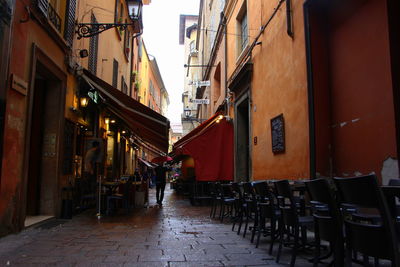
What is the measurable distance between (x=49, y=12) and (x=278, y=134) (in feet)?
17.9

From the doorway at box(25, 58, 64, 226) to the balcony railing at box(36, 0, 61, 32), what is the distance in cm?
113

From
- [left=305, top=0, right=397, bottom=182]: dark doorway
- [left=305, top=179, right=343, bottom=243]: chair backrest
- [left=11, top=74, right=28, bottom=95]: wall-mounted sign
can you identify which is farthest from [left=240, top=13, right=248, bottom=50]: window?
[left=305, top=179, right=343, bottom=243]: chair backrest

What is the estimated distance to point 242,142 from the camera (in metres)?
13.1

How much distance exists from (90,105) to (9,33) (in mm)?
5551

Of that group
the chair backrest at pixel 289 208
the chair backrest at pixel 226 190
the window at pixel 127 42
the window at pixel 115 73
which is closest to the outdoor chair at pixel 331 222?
the chair backrest at pixel 289 208

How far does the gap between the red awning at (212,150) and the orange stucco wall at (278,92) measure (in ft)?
8.04

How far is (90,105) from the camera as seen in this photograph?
11234 mm

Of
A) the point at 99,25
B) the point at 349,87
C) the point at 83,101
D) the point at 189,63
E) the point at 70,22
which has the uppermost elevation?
the point at 189,63

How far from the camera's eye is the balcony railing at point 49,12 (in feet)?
22.6

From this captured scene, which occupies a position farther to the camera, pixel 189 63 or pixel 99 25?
pixel 189 63

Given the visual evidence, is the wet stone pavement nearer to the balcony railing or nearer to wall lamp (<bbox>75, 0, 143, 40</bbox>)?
the balcony railing

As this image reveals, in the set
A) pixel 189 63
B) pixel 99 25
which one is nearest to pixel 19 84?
pixel 99 25

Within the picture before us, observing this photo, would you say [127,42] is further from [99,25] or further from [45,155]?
[45,155]

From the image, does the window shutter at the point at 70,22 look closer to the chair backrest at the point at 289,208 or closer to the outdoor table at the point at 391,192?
the chair backrest at the point at 289,208
